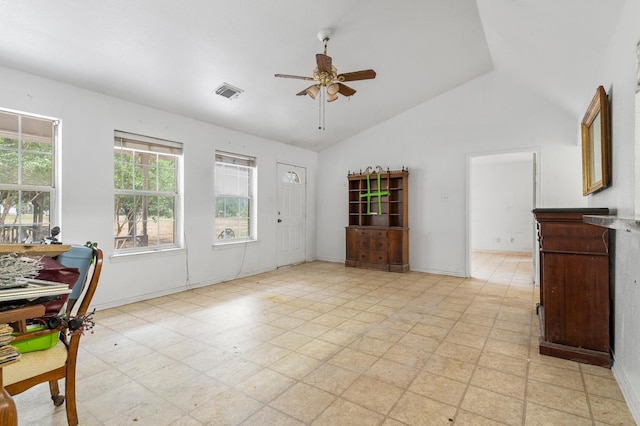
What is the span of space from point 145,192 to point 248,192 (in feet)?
5.84

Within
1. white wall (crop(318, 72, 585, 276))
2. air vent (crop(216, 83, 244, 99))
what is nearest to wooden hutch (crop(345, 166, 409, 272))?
white wall (crop(318, 72, 585, 276))

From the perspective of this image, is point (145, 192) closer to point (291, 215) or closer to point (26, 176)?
point (26, 176)

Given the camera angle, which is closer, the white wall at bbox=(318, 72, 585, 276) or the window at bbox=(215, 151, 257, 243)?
the white wall at bbox=(318, 72, 585, 276)

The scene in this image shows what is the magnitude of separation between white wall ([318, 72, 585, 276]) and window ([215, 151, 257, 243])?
2.16m

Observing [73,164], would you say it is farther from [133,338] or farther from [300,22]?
[300,22]

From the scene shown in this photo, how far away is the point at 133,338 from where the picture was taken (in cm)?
279

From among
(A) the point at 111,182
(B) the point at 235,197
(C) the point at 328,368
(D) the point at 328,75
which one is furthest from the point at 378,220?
(A) the point at 111,182

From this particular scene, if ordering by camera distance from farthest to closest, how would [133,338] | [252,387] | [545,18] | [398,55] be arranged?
[398,55] → [133,338] → [545,18] → [252,387]

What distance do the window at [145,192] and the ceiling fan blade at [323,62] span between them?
2501 millimetres

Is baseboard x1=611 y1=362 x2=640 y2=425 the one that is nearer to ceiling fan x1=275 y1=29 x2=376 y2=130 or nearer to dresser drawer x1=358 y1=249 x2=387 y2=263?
ceiling fan x1=275 y1=29 x2=376 y2=130

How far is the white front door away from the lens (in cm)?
609

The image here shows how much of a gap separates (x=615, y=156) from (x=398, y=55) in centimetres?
263

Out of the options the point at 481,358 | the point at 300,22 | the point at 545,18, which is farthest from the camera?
the point at 300,22

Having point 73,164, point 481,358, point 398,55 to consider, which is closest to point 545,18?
point 398,55
